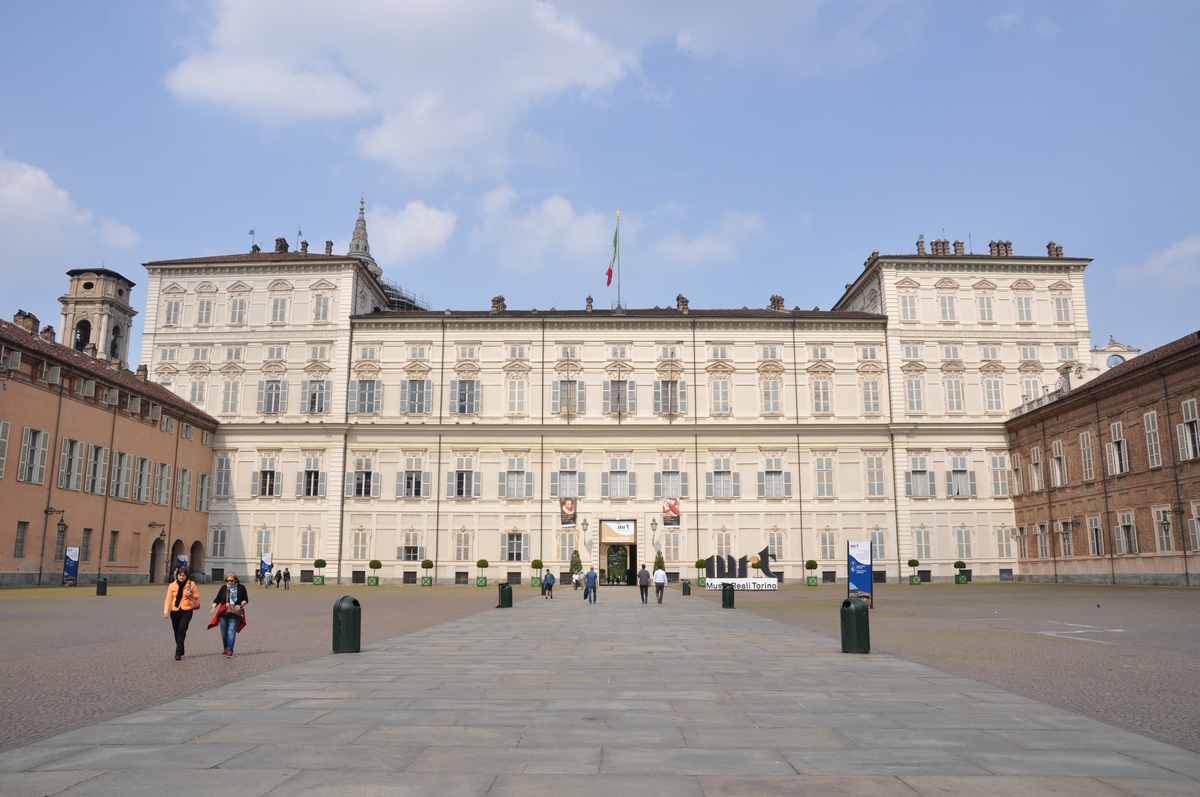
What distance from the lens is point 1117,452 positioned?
4359 centimetres

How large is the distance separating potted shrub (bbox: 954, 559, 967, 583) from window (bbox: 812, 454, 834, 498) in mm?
8665

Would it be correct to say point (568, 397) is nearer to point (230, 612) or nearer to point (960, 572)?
point (960, 572)

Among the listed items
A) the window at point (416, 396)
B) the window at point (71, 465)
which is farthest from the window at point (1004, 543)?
the window at point (71, 465)

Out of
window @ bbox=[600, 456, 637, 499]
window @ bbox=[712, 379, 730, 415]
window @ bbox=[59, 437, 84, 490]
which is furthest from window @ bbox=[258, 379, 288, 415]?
window @ bbox=[712, 379, 730, 415]

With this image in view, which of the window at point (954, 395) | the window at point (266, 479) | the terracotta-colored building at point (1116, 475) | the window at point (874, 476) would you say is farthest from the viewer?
the window at point (266, 479)

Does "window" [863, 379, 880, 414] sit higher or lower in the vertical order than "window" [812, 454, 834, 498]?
higher

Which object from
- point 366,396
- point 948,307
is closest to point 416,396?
point 366,396

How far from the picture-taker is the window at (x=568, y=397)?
5666 centimetres

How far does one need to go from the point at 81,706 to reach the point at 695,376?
160ft

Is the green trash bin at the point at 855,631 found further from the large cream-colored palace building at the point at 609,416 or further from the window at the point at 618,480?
the window at the point at 618,480

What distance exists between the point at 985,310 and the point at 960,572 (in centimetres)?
1704

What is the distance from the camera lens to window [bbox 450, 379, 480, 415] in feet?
186

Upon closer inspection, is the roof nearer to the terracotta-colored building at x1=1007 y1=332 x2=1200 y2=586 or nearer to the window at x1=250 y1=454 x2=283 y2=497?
the window at x1=250 y1=454 x2=283 y2=497

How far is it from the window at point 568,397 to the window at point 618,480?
4034 mm
